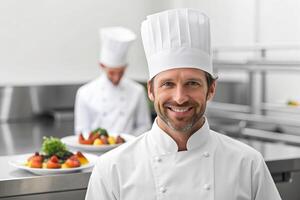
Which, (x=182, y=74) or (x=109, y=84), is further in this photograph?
(x=109, y=84)

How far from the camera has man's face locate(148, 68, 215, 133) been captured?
1.06 metres

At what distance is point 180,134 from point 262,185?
213 mm

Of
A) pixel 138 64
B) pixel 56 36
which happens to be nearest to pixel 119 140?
pixel 56 36

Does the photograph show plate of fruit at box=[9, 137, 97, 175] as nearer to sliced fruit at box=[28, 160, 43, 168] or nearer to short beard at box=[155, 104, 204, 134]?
sliced fruit at box=[28, 160, 43, 168]

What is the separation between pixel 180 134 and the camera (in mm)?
1160

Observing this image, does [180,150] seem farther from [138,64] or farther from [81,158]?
[138,64]

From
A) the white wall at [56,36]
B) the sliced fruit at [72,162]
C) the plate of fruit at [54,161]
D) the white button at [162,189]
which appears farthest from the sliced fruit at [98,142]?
the white wall at [56,36]

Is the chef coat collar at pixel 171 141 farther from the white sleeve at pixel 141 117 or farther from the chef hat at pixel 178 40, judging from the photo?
the white sleeve at pixel 141 117

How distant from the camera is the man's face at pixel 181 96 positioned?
→ 1064 millimetres

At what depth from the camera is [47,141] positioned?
158 cm

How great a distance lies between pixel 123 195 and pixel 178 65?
0.32 metres

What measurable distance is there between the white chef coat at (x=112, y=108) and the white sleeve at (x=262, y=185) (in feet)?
4.22

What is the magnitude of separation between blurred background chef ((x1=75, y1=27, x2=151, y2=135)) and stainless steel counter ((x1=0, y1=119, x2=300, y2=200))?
276 millimetres

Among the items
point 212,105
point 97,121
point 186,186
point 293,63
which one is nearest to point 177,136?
point 186,186
